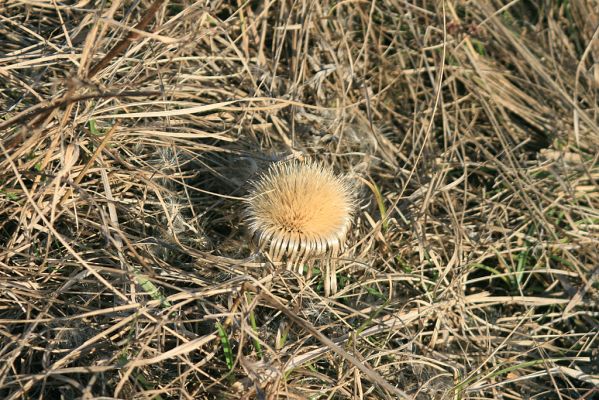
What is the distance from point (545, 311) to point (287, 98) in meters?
1.06

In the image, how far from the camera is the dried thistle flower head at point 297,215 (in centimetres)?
168

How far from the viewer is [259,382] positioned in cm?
155

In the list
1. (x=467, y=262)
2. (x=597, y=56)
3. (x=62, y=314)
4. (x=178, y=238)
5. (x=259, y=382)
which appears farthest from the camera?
(x=597, y=56)

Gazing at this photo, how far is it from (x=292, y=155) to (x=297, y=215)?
41 cm

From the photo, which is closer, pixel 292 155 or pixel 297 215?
pixel 297 215

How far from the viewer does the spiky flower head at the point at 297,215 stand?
168 centimetres

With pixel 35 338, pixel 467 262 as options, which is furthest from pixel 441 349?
pixel 35 338

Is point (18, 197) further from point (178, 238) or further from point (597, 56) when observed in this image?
point (597, 56)

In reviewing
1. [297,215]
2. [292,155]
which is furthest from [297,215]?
[292,155]

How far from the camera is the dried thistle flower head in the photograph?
1.68 m

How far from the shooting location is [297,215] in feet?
5.49

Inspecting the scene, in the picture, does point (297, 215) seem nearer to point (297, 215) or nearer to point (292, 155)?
point (297, 215)

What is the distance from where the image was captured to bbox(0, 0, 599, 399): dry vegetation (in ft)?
5.27

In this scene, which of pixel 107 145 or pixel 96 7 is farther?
pixel 96 7
